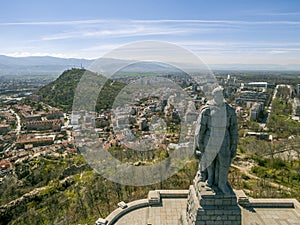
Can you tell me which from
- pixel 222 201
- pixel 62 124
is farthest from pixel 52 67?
pixel 222 201

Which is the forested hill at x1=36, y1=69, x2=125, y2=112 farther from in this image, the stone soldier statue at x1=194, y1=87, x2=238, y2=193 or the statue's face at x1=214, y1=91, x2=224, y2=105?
the statue's face at x1=214, y1=91, x2=224, y2=105

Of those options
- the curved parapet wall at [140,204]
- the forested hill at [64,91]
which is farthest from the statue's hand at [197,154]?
the forested hill at [64,91]

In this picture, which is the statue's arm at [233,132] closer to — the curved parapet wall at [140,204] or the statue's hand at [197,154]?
the statue's hand at [197,154]

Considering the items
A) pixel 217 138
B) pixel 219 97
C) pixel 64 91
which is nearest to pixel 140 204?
pixel 217 138

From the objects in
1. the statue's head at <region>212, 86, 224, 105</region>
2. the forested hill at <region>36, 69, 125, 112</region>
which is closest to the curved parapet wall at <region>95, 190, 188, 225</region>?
the statue's head at <region>212, 86, 224, 105</region>

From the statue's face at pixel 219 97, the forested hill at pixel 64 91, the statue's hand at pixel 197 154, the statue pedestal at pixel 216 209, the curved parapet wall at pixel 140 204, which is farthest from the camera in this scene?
the forested hill at pixel 64 91

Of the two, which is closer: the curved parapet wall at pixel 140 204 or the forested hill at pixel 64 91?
the curved parapet wall at pixel 140 204

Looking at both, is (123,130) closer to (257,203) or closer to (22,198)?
Answer: (22,198)

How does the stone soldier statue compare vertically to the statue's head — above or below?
below
